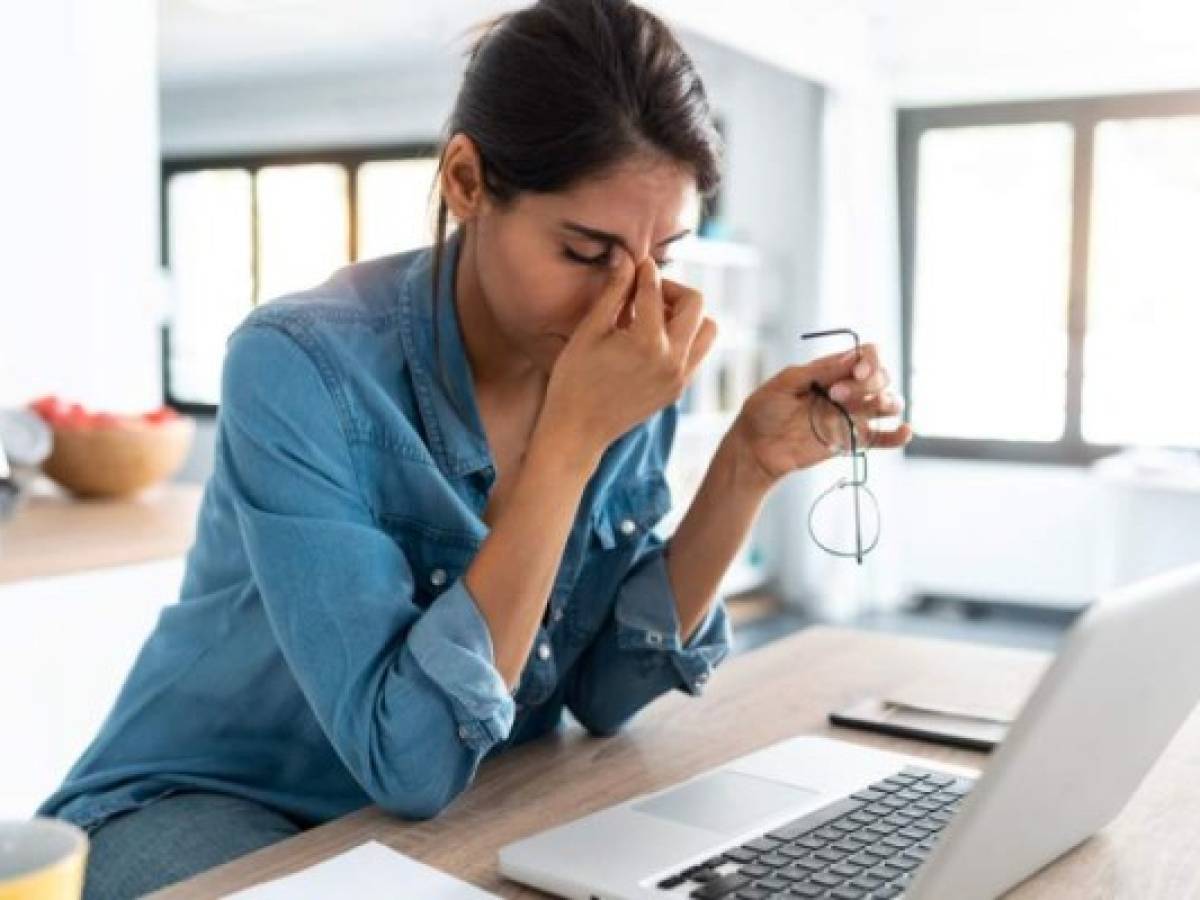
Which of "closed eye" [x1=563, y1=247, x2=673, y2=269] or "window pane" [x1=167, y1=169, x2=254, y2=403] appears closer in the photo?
"closed eye" [x1=563, y1=247, x2=673, y2=269]

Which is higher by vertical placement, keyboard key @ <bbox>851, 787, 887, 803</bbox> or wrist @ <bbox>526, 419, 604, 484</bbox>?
wrist @ <bbox>526, 419, 604, 484</bbox>

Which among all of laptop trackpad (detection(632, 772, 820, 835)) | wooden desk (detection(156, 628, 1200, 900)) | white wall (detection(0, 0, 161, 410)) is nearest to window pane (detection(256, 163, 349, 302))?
white wall (detection(0, 0, 161, 410))

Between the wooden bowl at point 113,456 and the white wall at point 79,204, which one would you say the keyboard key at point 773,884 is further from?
the white wall at point 79,204

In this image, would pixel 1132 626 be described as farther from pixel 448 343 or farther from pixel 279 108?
pixel 279 108

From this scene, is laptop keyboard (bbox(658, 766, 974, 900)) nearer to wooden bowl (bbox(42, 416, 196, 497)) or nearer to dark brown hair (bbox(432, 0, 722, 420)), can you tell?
dark brown hair (bbox(432, 0, 722, 420))

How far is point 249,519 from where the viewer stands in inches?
36.7

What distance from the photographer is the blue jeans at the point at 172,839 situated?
0.91 meters

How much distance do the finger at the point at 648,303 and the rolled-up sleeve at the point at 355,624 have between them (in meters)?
A: 0.24

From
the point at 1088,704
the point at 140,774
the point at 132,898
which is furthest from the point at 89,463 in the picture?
the point at 1088,704

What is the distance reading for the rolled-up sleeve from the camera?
0.89 meters

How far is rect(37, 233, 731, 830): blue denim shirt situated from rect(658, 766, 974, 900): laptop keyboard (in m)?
0.21

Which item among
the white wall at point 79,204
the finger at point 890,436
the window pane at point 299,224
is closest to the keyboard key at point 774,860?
the finger at point 890,436

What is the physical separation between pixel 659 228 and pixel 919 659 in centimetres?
58

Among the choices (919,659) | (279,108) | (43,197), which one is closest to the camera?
(919,659)
